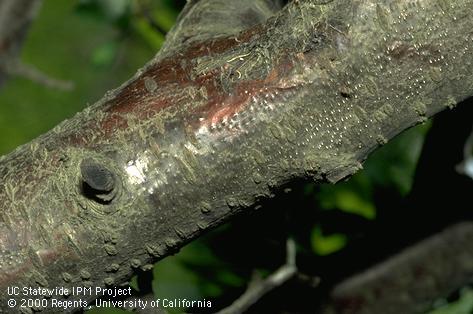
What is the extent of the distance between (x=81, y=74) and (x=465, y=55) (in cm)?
292

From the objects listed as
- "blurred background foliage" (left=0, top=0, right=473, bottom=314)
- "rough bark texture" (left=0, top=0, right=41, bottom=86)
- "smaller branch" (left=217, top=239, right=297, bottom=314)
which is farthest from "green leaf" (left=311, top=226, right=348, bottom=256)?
"rough bark texture" (left=0, top=0, right=41, bottom=86)

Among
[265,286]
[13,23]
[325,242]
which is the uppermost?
[13,23]

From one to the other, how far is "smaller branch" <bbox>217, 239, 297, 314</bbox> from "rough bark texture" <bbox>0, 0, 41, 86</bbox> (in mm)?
673

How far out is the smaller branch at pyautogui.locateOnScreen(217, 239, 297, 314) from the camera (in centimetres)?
104

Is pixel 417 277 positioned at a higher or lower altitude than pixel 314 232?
lower

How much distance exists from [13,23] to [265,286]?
0.76m

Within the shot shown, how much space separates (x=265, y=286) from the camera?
1115 mm

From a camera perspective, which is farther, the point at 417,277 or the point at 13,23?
the point at 13,23

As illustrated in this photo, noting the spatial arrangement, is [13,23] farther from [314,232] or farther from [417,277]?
[417,277]

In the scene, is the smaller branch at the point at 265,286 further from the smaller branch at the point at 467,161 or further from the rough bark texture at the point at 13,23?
the rough bark texture at the point at 13,23

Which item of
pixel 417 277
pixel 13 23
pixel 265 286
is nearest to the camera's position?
pixel 265 286

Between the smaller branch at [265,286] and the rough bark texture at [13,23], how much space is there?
0.67 metres

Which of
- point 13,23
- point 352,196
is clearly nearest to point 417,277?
point 352,196

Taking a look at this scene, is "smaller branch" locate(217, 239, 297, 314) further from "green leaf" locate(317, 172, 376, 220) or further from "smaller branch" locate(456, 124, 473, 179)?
"smaller branch" locate(456, 124, 473, 179)
